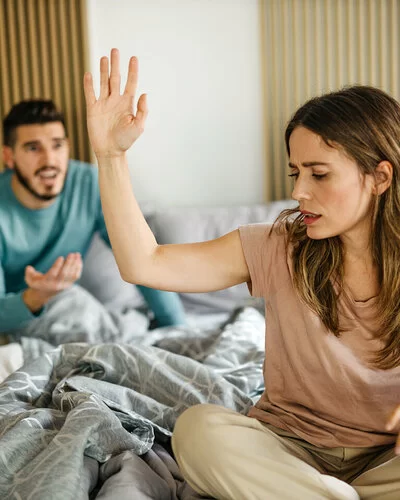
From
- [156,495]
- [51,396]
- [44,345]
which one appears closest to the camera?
[156,495]

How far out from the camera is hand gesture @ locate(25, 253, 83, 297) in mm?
2039

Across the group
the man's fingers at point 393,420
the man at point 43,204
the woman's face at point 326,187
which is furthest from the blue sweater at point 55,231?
the man's fingers at point 393,420

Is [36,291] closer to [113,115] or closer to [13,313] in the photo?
[13,313]

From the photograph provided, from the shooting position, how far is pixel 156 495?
1.25 metres

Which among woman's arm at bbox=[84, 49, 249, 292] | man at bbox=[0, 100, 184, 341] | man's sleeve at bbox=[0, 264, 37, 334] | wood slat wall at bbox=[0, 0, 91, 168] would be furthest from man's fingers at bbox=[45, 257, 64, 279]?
wood slat wall at bbox=[0, 0, 91, 168]

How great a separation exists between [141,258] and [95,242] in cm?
149

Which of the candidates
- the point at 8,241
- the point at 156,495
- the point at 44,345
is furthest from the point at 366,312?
the point at 8,241

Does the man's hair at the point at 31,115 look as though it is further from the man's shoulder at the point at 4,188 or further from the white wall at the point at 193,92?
the white wall at the point at 193,92

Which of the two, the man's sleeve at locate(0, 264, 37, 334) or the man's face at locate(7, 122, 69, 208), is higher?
the man's face at locate(7, 122, 69, 208)

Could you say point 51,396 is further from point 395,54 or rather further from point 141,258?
point 395,54

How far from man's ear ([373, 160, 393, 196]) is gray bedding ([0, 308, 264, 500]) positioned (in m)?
0.59

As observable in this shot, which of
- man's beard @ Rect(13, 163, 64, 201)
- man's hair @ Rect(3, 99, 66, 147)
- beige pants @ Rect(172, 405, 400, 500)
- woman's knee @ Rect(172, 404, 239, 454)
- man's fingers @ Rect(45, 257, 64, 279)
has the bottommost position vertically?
beige pants @ Rect(172, 405, 400, 500)

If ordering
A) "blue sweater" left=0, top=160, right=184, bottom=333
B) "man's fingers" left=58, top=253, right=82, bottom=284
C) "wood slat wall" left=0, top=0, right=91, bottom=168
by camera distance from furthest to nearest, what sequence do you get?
"wood slat wall" left=0, top=0, right=91, bottom=168
"blue sweater" left=0, top=160, right=184, bottom=333
"man's fingers" left=58, top=253, right=82, bottom=284

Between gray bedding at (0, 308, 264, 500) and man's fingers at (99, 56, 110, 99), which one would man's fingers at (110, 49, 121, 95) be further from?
gray bedding at (0, 308, 264, 500)
